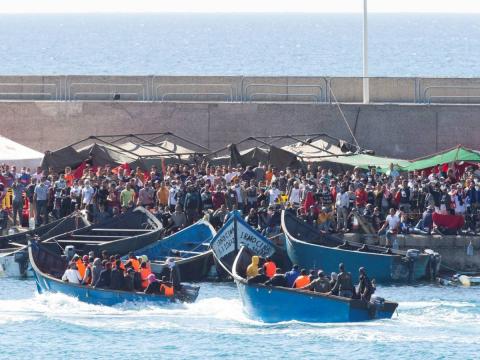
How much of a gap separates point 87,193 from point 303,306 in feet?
32.5

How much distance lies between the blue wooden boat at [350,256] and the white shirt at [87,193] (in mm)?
5404

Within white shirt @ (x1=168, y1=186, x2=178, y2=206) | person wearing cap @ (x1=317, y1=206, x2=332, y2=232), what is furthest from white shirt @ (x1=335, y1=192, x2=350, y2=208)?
white shirt @ (x1=168, y1=186, x2=178, y2=206)

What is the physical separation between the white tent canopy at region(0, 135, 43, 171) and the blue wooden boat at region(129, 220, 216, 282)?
6.92 m

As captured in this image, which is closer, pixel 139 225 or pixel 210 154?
pixel 139 225

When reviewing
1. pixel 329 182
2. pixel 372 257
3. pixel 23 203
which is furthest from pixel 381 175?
pixel 23 203

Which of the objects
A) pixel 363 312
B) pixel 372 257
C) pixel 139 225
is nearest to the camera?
pixel 363 312

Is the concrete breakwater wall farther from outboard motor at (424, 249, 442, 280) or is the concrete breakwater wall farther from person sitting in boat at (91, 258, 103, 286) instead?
person sitting in boat at (91, 258, 103, 286)

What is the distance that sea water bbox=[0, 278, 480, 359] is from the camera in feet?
101

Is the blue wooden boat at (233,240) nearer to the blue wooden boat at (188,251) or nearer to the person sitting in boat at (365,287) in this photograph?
the blue wooden boat at (188,251)

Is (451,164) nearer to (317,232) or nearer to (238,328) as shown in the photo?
(317,232)

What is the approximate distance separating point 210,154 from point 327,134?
13.8 feet

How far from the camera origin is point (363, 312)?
3119 centimetres

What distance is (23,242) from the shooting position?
39375mm

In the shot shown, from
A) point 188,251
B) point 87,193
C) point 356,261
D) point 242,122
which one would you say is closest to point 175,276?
point 188,251
